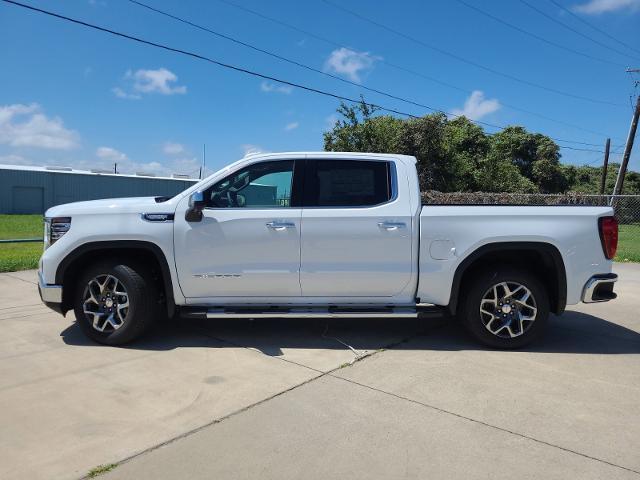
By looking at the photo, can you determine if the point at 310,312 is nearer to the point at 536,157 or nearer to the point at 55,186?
the point at 536,157

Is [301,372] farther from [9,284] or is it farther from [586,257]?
[9,284]

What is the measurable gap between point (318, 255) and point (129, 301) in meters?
1.90

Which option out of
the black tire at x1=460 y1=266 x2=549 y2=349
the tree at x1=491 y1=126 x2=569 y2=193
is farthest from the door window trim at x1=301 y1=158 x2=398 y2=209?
the tree at x1=491 y1=126 x2=569 y2=193

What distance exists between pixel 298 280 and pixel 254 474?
90.1 inches

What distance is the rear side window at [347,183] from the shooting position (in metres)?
4.95

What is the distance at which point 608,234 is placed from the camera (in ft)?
15.7

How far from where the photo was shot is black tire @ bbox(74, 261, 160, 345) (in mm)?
4809

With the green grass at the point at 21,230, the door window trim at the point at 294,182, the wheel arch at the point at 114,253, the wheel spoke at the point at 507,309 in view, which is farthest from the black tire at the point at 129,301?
the green grass at the point at 21,230

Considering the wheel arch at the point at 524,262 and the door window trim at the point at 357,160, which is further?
the door window trim at the point at 357,160

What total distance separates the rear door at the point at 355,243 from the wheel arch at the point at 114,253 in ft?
4.42

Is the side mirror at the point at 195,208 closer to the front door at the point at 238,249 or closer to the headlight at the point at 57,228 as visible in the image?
the front door at the point at 238,249

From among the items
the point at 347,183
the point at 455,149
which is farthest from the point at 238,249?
the point at 455,149

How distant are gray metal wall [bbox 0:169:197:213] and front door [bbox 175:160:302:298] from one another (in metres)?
40.7

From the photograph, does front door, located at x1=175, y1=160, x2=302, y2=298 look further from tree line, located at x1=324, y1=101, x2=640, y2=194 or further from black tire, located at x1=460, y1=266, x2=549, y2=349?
tree line, located at x1=324, y1=101, x2=640, y2=194
